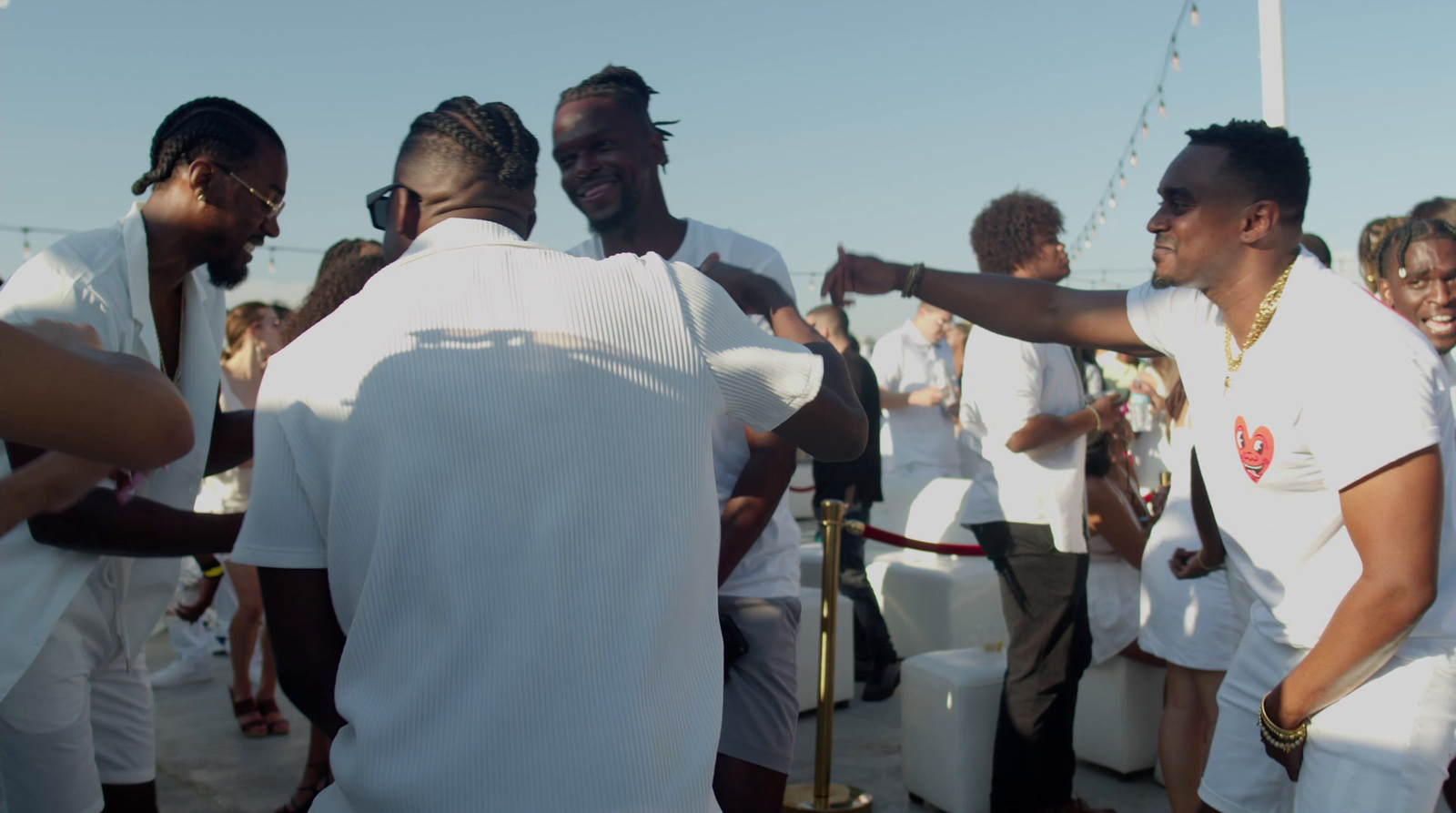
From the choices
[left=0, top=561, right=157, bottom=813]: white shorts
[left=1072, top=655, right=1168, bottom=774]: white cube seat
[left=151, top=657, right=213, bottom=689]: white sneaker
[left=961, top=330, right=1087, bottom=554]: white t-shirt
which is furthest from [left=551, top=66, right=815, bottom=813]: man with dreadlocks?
[left=151, top=657, right=213, bottom=689]: white sneaker

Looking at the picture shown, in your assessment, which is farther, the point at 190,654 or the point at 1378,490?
the point at 190,654

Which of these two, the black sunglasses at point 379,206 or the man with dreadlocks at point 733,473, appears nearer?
the black sunglasses at point 379,206

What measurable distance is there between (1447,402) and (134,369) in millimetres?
2318

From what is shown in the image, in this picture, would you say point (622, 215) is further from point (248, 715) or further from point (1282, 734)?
point (248, 715)

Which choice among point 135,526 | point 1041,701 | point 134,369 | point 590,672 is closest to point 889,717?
point 1041,701

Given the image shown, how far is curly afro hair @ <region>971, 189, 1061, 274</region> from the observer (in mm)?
4410

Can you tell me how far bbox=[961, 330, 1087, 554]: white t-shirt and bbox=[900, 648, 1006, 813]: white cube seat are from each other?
609 millimetres

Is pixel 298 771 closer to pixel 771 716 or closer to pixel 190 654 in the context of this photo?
pixel 190 654

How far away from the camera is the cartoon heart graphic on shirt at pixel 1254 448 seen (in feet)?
7.74

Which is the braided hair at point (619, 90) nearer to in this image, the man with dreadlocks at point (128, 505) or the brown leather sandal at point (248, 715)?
the man with dreadlocks at point (128, 505)

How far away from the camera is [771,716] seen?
266cm

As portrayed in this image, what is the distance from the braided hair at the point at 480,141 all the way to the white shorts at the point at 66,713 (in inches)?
59.9

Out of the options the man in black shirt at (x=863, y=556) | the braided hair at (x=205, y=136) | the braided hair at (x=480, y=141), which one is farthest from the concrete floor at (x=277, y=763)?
the braided hair at (x=480, y=141)

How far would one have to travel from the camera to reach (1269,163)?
2.60m
